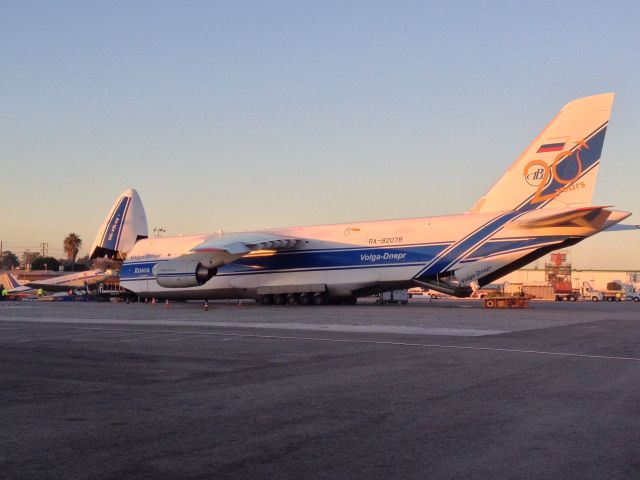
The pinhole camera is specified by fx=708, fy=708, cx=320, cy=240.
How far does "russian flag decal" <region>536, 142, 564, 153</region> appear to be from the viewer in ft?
105

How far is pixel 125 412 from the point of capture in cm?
757

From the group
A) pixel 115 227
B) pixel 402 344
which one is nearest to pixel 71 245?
pixel 115 227

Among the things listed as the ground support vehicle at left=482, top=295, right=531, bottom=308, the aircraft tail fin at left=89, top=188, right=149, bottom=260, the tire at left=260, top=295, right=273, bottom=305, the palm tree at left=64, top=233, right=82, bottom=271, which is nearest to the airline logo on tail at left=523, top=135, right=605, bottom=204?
the ground support vehicle at left=482, top=295, right=531, bottom=308

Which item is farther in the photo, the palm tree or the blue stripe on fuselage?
the palm tree

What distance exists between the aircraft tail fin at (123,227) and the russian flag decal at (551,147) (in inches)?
1137

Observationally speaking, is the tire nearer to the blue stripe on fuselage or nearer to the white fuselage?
the white fuselage

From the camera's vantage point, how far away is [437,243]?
33906mm

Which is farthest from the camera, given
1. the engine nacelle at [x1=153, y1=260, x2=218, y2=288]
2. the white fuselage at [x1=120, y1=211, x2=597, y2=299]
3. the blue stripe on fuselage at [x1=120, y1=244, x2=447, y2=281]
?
the engine nacelle at [x1=153, y1=260, x2=218, y2=288]

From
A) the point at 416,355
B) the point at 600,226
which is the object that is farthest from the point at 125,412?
the point at 600,226

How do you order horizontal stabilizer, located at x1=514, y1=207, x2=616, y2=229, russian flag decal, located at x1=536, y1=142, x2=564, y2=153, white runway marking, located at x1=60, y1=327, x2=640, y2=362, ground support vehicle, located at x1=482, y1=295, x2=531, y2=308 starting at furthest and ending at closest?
ground support vehicle, located at x1=482, y1=295, x2=531, y2=308
russian flag decal, located at x1=536, y1=142, x2=564, y2=153
horizontal stabilizer, located at x1=514, y1=207, x2=616, y2=229
white runway marking, located at x1=60, y1=327, x2=640, y2=362

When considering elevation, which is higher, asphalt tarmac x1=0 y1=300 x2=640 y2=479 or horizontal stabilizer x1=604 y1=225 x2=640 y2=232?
horizontal stabilizer x1=604 y1=225 x2=640 y2=232

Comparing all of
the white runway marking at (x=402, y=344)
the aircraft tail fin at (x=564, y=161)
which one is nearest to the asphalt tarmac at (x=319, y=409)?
the white runway marking at (x=402, y=344)

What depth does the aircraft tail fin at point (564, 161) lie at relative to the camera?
31.4 metres

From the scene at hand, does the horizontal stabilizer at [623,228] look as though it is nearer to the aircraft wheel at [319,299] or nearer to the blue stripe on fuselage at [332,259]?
the blue stripe on fuselage at [332,259]
